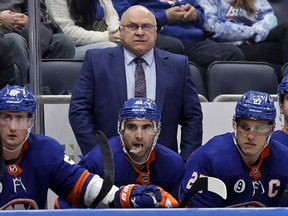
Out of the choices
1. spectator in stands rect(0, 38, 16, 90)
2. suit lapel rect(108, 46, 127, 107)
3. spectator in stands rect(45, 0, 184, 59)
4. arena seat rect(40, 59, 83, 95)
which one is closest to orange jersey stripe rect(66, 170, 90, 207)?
suit lapel rect(108, 46, 127, 107)

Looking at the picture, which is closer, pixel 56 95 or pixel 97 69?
pixel 97 69

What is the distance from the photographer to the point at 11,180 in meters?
4.58

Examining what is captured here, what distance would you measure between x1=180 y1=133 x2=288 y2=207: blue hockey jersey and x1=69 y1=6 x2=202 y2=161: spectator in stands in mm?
527

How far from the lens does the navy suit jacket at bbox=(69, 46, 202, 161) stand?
5.25 m

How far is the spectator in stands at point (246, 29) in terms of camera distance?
6570mm

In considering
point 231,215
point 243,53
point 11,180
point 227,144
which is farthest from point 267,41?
point 231,215

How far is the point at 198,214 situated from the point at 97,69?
2267 millimetres

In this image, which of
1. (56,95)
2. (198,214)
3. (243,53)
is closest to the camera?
(198,214)

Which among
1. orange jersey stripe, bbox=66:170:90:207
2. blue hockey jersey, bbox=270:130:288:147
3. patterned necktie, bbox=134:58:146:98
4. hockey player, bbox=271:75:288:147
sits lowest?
orange jersey stripe, bbox=66:170:90:207

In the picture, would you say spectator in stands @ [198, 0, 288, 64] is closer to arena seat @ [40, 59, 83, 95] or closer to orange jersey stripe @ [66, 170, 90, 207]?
arena seat @ [40, 59, 83, 95]

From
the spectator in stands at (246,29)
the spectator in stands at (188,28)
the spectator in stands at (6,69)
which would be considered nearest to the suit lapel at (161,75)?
the spectator in stands at (6,69)

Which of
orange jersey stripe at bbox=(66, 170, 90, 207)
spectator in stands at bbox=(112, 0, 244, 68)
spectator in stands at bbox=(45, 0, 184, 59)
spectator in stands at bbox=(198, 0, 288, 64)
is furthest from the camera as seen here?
spectator in stands at bbox=(198, 0, 288, 64)

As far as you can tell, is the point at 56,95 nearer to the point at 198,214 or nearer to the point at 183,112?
the point at 183,112

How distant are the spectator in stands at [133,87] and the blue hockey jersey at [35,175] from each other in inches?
24.4
